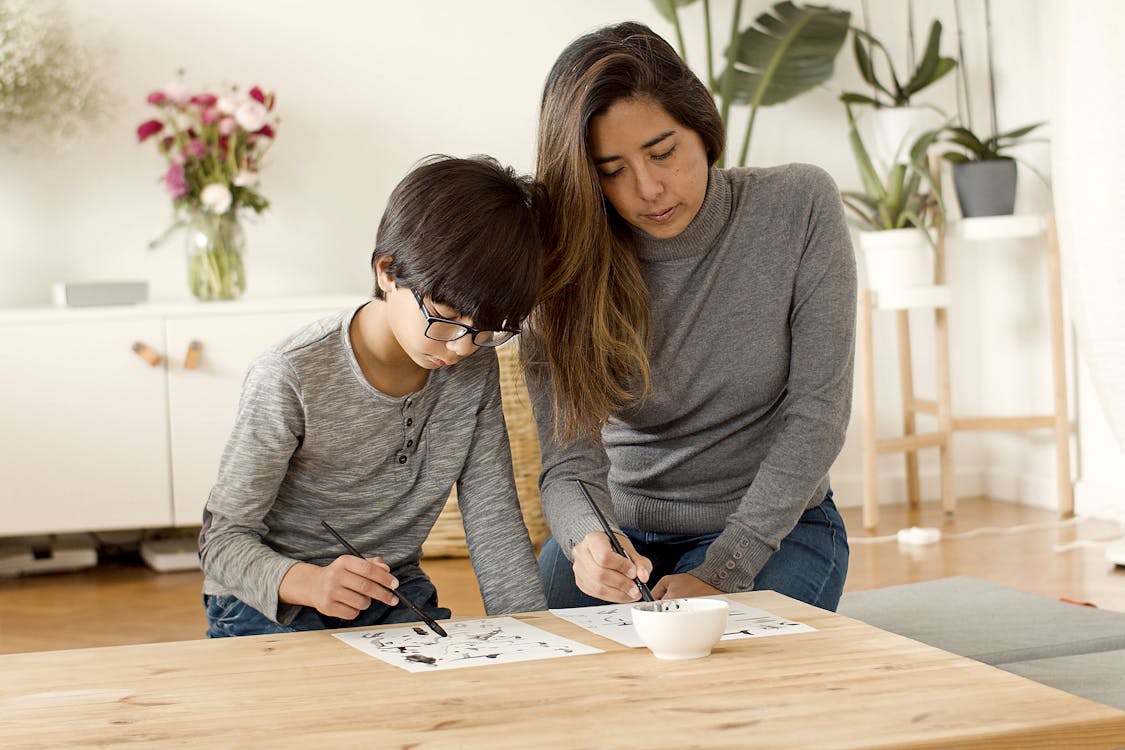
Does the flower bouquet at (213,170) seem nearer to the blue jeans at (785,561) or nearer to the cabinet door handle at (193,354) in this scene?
the cabinet door handle at (193,354)

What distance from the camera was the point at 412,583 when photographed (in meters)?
1.72

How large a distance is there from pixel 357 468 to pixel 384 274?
0.83ft

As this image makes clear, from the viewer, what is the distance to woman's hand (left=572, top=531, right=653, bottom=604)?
57.6 inches

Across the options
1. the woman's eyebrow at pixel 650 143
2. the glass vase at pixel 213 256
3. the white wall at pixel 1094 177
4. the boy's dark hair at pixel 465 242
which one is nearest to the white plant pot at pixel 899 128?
the white wall at pixel 1094 177

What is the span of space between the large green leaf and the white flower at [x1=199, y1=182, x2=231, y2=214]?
4.72 ft

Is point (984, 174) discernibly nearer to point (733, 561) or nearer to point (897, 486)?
point (897, 486)

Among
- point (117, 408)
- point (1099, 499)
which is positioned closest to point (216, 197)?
point (117, 408)

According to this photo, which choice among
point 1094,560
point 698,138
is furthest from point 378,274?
point 1094,560

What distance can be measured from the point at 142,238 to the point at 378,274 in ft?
7.95

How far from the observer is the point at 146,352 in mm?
3430

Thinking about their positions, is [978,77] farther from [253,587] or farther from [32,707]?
[32,707]

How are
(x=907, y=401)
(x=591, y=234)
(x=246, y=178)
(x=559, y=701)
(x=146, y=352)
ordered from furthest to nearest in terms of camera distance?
1. (x=907, y=401)
2. (x=246, y=178)
3. (x=146, y=352)
4. (x=591, y=234)
5. (x=559, y=701)

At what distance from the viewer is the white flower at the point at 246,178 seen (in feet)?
11.5

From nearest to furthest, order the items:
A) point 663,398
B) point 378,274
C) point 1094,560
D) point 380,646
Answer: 1. point 380,646
2. point 378,274
3. point 663,398
4. point 1094,560
